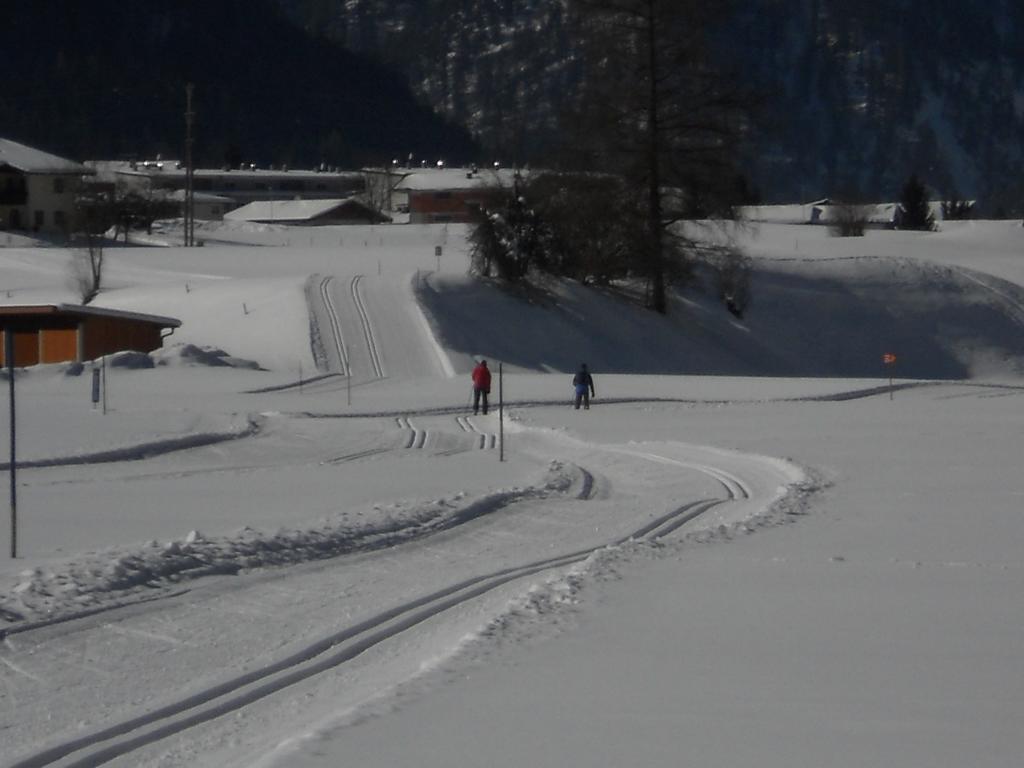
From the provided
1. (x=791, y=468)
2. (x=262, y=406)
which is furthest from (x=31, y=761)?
(x=262, y=406)

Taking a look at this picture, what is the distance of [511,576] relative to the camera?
12688mm

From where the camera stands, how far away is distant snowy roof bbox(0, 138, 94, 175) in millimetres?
91438

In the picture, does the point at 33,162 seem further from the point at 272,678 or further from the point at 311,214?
the point at 272,678

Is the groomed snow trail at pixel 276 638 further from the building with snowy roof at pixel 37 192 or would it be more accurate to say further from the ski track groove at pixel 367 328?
the building with snowy roof at pixel 37 192

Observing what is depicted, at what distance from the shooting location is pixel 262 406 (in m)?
33.0

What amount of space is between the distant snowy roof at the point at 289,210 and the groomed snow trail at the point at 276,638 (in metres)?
103

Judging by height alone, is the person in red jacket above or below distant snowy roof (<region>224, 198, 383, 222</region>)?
below

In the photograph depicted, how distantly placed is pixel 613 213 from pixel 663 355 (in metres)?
5.68

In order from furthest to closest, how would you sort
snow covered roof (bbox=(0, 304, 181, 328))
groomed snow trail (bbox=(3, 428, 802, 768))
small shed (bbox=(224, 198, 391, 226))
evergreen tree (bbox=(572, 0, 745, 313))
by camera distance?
small shed (bbox=(224, 198, 391, 226)), evergreen tree (bbox=(572, 0, 745, 313)), snow covered roof (bbox=(0, 304, 181, 328)), groomed snow trail (bbox=(3, 428, 802, 768))

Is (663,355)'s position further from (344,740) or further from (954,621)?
(344,740)

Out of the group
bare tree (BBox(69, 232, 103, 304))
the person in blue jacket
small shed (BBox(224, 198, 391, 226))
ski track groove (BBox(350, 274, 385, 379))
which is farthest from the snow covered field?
small shed (BBox(224, 198, 391, 226))

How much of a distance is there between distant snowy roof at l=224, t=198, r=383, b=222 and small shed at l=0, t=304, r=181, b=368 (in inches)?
2912

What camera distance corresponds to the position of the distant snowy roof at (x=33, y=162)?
91.4 metres

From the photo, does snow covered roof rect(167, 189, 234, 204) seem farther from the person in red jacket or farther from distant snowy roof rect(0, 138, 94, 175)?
the person in red jacket
